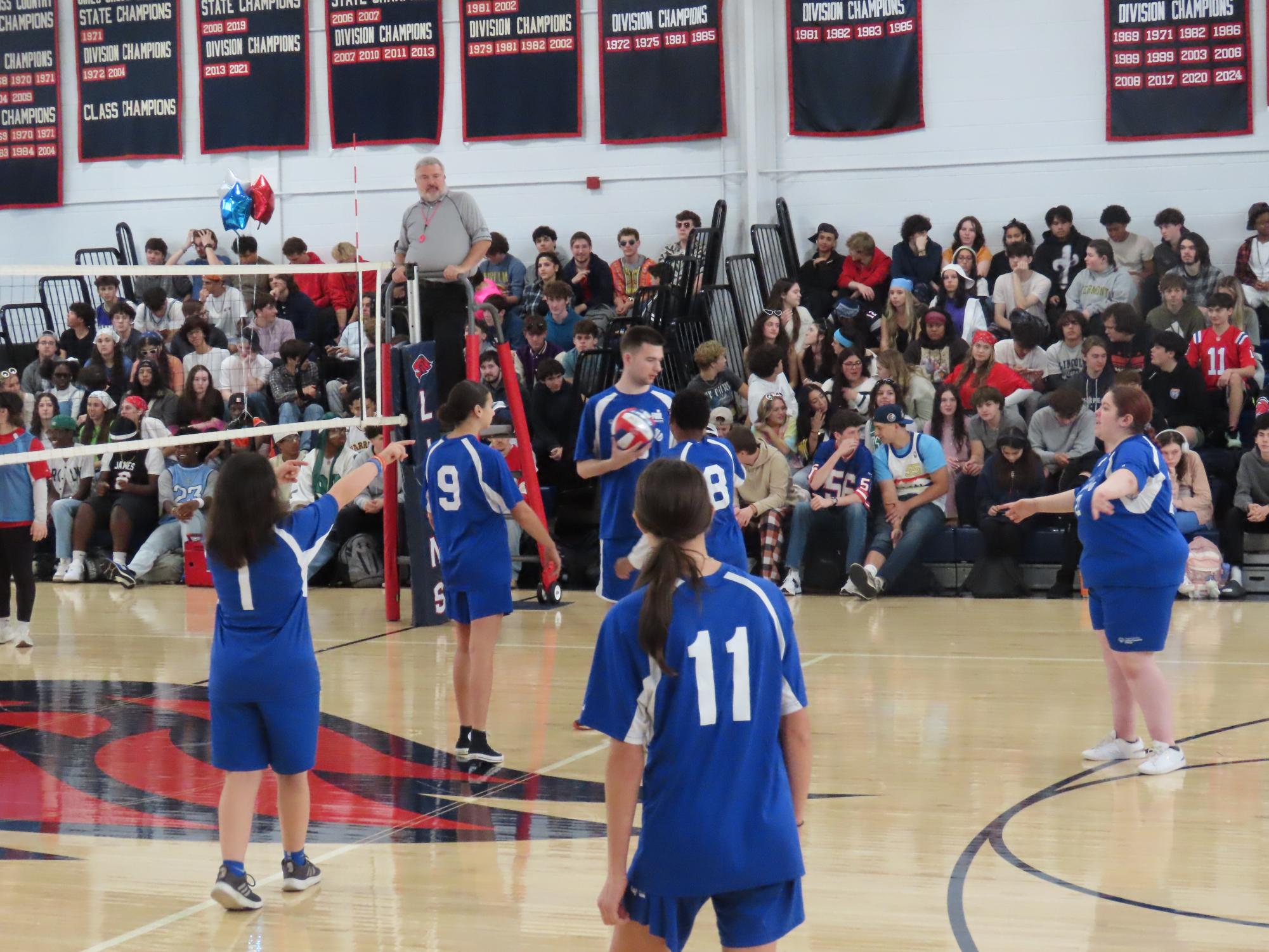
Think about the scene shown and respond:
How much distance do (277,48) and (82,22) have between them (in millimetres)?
2383

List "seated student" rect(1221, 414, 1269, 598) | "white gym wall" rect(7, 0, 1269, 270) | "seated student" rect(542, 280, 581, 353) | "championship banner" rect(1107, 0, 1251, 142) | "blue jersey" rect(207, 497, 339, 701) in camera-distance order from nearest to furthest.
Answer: "blue jersey" rect(207, 497, 339, 701) → "seated student" rect(1221, 414, 1269, 598) → "championship banner" rect(1107, 0, 1251, 142) → "seated student" rect(542, 280, 581, 353) → "white gym wall" rect(7, 0, 1269, 270)

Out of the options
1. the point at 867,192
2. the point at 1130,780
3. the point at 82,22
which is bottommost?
the point at 1130,780

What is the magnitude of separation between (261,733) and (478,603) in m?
1.66

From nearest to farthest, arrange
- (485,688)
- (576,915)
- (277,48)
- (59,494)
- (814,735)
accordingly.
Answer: (576,915)
(485,688)
(814,735)
(59,494)
(277,48)

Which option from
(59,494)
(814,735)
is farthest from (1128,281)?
(59,494)

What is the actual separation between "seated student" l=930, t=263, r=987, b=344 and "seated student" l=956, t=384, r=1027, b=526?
1371 millimetres

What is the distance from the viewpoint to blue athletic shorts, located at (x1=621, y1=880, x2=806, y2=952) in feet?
9.16

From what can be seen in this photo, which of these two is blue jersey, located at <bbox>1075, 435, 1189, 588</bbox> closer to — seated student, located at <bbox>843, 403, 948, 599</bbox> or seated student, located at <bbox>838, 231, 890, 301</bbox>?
seated student, located at <bbox>843, 403, 948, 599</bbox>

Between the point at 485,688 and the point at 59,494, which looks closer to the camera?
the point at 485,688

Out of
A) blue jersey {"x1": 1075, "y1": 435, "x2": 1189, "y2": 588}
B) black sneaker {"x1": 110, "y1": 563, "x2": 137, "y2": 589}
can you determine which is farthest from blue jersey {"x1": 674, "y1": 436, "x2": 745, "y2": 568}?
black sneaker {"x1": 110, "y1": 563, "x2": 137, "y2": 589}

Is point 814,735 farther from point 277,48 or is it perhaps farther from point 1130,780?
point 277,48

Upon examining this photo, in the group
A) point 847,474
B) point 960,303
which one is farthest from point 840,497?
point 960,303

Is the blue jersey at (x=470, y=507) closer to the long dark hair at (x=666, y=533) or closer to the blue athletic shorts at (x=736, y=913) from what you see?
the long dark hair at (x=666, y=533)

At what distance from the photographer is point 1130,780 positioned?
579cm
